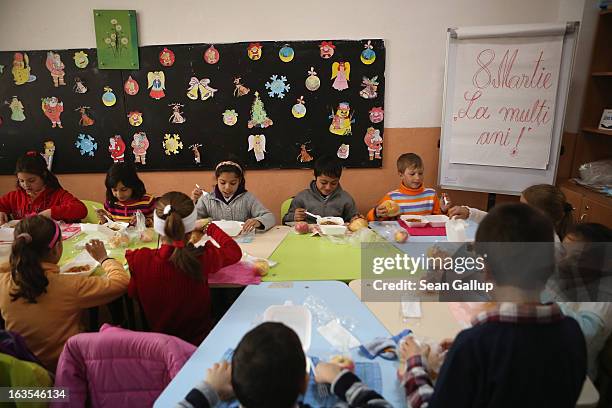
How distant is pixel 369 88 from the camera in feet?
12.3

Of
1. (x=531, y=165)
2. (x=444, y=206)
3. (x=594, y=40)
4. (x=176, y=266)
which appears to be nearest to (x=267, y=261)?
(x=176, y=266)

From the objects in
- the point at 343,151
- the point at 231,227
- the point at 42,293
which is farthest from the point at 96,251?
the point at 343,151

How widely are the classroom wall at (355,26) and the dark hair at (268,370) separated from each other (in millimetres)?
3089

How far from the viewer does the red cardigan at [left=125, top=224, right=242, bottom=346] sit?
1.91 m

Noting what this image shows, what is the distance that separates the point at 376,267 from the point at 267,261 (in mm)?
588

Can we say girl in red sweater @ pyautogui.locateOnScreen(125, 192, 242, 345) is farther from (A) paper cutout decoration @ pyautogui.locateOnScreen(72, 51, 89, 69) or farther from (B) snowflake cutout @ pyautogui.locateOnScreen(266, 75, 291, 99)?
(A) paper cutout decoration @ pyautogui.locateOnScreen(72, 51, 89, 69)

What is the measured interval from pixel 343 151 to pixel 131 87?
2.01 m

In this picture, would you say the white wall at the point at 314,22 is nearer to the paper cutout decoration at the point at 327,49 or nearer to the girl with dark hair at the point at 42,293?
the paper cutout decoration at the point at 327,49

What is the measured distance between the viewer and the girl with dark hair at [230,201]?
296cm

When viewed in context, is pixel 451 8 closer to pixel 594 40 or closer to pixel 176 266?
pixel 594 40

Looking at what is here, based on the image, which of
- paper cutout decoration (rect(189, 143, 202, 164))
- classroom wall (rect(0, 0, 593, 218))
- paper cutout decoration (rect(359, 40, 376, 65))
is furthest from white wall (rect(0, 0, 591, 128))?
paper cutout decoration (rect(189, 143, 202, 164))

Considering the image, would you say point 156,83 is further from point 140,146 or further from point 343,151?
point 343,151

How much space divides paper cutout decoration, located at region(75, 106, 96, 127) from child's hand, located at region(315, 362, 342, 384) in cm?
352

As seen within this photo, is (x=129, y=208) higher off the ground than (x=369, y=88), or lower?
lower
